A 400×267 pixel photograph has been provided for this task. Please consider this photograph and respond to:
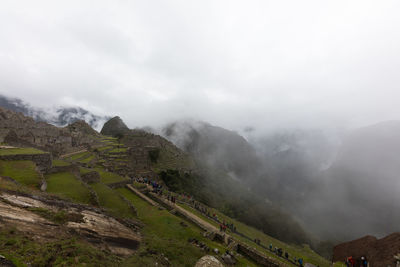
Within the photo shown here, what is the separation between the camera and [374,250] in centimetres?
1245

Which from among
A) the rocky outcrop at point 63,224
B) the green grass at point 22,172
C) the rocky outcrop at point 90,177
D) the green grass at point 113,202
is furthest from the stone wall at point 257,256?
the rocky outcrop at point 90,177

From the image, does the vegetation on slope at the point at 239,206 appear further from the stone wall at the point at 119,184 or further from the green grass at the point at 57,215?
the green grass at the point at 57,215

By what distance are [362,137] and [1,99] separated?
250 m

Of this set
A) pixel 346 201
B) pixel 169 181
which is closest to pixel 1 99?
pixel 169 181

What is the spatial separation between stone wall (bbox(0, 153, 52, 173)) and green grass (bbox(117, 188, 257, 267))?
39.8 feet

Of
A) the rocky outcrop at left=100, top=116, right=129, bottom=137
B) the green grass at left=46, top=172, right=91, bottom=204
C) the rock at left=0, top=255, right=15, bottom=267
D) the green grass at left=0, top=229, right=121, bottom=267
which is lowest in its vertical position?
the green grass at left=46, top=172, right=91, bottom=204

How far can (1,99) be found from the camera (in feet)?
352

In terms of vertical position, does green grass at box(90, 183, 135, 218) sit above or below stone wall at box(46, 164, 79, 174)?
below

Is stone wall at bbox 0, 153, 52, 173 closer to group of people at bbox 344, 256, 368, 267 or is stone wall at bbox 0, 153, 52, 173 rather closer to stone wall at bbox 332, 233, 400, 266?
group of people at bbox 344, 256, 368, 267

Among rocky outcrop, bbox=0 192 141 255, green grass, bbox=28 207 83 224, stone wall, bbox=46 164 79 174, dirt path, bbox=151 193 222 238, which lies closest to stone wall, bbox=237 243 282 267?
dirt path, bbox=151 193 222 238

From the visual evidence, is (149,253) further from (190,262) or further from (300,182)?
(300,182)

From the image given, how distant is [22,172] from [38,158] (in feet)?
16.1

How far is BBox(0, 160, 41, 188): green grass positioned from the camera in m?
14.7

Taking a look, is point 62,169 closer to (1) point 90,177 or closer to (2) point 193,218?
(1) point 90,177
